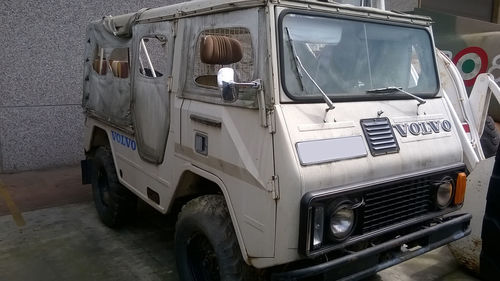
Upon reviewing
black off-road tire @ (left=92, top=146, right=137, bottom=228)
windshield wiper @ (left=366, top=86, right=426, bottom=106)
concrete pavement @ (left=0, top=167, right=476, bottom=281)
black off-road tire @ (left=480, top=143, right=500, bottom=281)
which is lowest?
concrete pavement @ (left=0, top=167, right=476, bottom=281)

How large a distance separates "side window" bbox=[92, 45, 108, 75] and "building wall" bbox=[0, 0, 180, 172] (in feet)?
8.44

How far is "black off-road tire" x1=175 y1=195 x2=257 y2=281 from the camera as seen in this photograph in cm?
280

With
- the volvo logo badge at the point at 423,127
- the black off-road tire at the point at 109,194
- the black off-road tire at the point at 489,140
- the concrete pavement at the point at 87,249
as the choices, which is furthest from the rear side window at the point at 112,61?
the black off-road tire at the point at 489,140

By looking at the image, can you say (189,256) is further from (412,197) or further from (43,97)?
(43,97)

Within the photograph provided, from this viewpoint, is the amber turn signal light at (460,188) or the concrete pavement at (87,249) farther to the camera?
the concrete pavement at (87,249)

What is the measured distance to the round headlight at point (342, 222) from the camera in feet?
8.14

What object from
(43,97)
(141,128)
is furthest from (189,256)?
(43,97)

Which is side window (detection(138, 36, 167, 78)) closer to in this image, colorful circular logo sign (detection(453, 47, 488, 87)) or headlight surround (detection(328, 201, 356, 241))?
headlight surround (detection(328, 201, 356, 241))

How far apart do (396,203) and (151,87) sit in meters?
2.23

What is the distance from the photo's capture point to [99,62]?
5047 mm

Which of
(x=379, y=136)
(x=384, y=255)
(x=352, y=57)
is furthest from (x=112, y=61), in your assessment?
(x=384, y=255)

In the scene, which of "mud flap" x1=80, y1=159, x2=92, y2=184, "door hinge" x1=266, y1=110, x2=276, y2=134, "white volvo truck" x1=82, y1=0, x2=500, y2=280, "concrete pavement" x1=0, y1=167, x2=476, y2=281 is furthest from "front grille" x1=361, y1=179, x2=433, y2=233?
"mud flap" x1=80, y1=159, x2=92, y2=184

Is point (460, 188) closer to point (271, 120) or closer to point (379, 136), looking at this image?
point (379, 136)

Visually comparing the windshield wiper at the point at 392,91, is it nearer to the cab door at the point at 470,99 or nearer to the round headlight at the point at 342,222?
the round headlight at the point at 342,222
